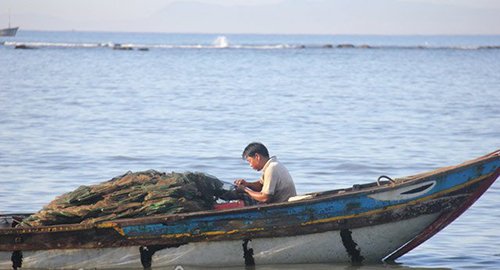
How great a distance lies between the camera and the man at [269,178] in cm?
1184

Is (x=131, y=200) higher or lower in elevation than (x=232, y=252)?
higher

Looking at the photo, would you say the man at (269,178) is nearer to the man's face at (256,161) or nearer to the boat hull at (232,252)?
the man's face at (256,161)

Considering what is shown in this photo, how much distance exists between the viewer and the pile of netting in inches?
461

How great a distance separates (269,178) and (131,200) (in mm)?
1602

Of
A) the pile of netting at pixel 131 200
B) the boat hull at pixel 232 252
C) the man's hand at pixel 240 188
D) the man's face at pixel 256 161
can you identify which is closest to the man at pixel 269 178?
the man's face at pixel 256 161

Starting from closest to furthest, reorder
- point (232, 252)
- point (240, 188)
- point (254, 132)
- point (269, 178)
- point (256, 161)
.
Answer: point (232, 252), point (269, 178), point (256, 161), point (240, 188), point (254, 132)

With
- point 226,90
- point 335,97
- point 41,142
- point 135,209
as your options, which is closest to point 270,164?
point 135,209

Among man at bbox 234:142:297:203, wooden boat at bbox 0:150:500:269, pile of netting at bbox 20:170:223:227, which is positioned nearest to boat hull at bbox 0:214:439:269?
wooden boat at bbox 0:150:500:269

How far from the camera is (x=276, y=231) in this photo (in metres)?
11.5

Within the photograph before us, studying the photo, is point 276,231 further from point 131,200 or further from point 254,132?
point 254,132

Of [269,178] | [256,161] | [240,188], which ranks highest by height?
[256,161]

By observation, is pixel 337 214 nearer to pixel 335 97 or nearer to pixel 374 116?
pixel 374 116

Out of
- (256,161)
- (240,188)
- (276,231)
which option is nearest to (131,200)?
(240,188)

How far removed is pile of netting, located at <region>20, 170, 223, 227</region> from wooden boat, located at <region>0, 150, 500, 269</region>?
26 centimetres
